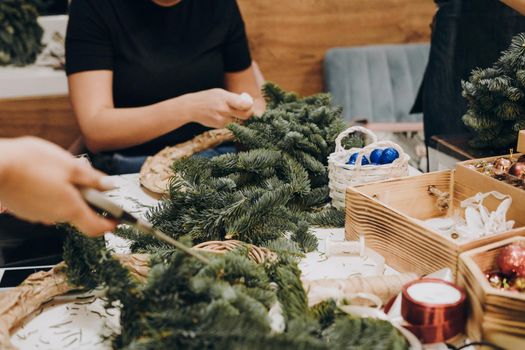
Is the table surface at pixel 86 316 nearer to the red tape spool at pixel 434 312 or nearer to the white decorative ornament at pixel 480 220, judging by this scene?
the red tape spool at pixel 434 312

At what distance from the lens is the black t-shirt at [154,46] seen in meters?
1.86

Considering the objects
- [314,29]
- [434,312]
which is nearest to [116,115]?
[434,312]

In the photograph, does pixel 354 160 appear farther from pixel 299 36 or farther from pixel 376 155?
pixel 299 36

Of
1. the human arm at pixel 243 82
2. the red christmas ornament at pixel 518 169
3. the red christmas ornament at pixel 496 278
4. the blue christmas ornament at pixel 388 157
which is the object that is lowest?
the human arm at pixel 243 82

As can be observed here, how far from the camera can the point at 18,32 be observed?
2.67 metres

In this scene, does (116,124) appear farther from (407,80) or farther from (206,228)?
(407,80)

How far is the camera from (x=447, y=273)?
911mm

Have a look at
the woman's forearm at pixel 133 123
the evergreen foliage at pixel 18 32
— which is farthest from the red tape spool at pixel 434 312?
the evergreen foliage at pixel 18 32

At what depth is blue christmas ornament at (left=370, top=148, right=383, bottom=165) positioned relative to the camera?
123cm

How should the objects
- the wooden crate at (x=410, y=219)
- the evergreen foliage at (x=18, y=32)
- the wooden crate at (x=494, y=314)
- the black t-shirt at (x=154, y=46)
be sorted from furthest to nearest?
the evergreen foliage at (x=18, y=32), the black t-shirt at (x=154, y=46), the wooden crate at (x=410, y=219), the wooden crate at (x=494, y=314)

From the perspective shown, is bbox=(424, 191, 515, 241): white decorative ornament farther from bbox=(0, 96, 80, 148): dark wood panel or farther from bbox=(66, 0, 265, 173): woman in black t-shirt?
bbox=(0, 96, 80, 148): dark wood panel

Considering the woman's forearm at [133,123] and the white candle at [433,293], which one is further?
the woman's forearm at [133,123]

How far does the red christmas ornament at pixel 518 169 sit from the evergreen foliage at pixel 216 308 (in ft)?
1.49

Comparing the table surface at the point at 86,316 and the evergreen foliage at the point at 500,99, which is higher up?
the evergreen foliage at the point at 500,99
